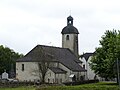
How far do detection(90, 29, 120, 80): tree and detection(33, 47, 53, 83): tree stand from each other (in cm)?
1748

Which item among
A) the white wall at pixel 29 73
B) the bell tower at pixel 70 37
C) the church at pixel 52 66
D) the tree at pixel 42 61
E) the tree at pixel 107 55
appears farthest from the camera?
the bell tower at pixel 70 37

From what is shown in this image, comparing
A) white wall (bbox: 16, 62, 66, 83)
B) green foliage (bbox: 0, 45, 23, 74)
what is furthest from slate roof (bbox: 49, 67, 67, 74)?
A: green foliage (bbox: 0, 45, 23, 74)

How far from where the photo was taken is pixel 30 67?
89.3 m

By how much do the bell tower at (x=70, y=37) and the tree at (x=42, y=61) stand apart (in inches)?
708

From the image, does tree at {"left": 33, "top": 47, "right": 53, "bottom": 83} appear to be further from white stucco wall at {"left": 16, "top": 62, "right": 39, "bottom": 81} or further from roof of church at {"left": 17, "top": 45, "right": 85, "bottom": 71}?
white stucco wall at {"left": 16, "top": 62, "right": 39, "bottom": 81}

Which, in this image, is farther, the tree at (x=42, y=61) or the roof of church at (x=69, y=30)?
the roof of church at (x=69, y=30)

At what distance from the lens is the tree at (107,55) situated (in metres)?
60.9

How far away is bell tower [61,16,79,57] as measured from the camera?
107m

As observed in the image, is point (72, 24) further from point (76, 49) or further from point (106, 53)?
point (106, 53)

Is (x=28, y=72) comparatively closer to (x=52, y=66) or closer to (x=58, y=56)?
(x=52, y=66)

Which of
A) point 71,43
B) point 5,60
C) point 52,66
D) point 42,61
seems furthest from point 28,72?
point 5,60

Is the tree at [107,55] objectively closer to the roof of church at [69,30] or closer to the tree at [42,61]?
the tree at [42,61]

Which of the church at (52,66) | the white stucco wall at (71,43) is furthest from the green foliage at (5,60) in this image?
the church at (52,66)

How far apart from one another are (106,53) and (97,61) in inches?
85.1
